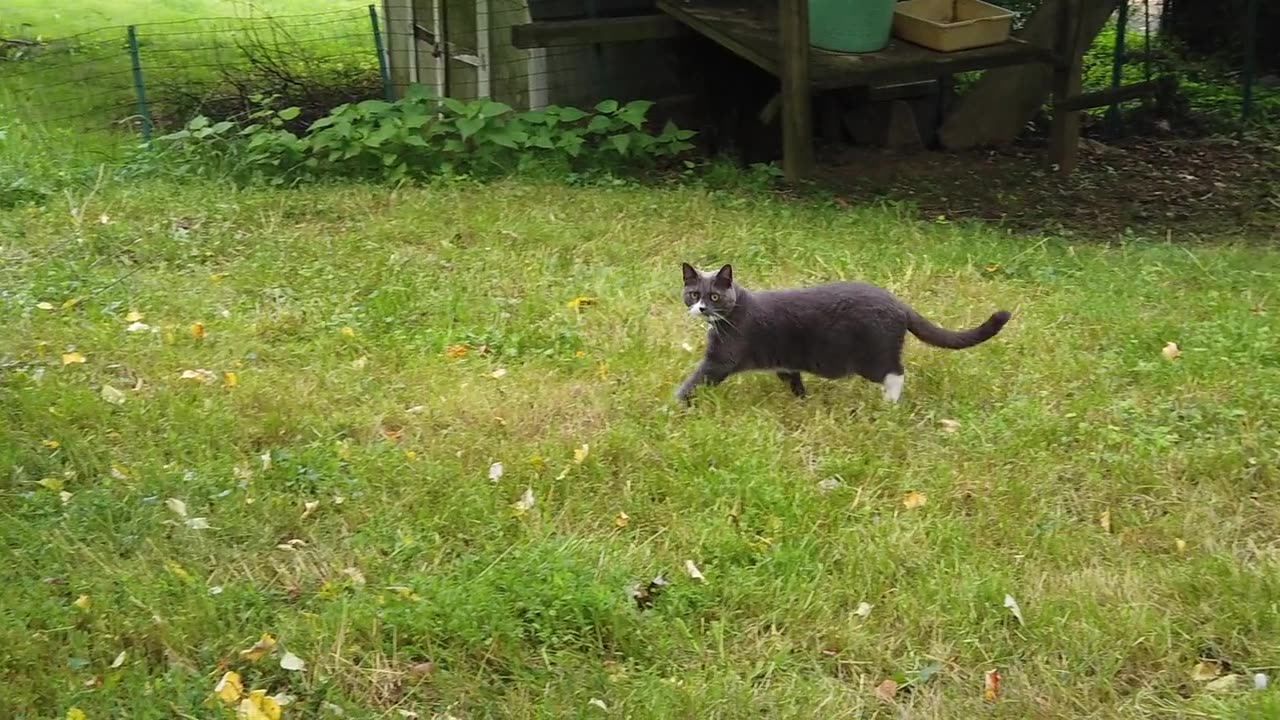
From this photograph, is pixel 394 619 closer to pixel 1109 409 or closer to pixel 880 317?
pixel 880 317

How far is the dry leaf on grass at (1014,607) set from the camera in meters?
3.39

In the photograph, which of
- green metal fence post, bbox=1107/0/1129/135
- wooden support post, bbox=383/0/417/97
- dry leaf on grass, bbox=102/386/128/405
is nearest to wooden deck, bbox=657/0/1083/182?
green metal fence post, bbox=1107/0/1129/135

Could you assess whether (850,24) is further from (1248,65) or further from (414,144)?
(1248,65)

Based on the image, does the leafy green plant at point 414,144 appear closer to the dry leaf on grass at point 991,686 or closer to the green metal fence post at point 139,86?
the green metal fence post at point 139,86

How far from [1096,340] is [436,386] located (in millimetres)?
2860

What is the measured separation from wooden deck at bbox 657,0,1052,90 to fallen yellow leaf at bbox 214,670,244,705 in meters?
5.79

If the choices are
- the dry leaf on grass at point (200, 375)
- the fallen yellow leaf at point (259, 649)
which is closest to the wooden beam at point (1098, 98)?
the dry leaf on grass at point (200, 375)

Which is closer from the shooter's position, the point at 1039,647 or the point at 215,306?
the point at 1039,647

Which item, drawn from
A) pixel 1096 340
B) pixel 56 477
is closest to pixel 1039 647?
pixel 1096 340

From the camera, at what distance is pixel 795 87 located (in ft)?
25.5

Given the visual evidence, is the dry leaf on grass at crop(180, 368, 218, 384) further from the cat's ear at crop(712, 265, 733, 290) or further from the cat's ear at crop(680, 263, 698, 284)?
the cat's ear at crop(712, 265, 733, 290)

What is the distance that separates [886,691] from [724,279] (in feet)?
6.25

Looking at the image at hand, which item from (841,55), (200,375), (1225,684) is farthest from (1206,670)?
(841,55)

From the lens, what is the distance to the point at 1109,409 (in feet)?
15.1
